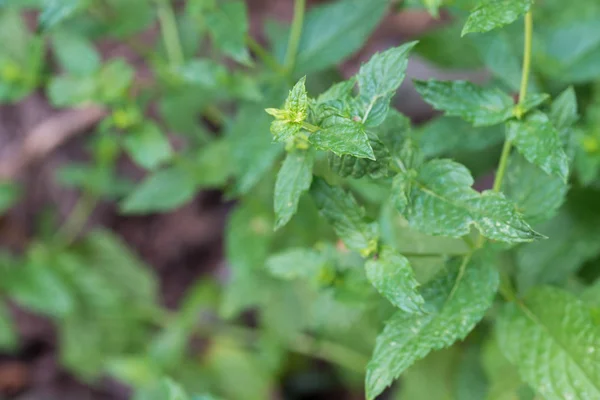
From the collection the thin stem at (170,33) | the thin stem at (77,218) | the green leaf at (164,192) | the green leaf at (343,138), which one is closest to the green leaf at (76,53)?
the thin stem at (170,33)

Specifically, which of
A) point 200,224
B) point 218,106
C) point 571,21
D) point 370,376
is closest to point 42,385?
point 200,224

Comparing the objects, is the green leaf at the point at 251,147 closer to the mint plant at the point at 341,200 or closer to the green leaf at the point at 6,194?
the mint plant at the point at 341,200

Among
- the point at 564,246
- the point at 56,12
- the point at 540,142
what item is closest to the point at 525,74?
the point at 540,142

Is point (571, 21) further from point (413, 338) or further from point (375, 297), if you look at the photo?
point (413, 338)

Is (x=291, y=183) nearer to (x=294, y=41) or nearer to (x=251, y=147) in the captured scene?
(x=251, y=147)

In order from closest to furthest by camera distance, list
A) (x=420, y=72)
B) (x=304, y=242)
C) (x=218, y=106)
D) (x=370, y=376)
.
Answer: (x=370, y=376), (x=304, y=242), (x=218, y=106), (x=420, y=72)
